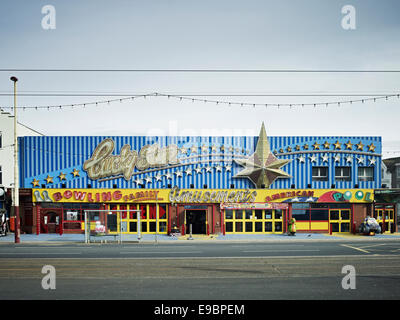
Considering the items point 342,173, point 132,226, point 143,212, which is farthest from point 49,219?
point 342,173

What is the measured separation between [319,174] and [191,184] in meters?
11.6

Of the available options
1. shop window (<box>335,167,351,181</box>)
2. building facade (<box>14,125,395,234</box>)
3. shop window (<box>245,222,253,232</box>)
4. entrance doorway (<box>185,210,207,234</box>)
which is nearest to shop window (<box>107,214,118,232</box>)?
building facade (<box>14,125,395,234</box>)

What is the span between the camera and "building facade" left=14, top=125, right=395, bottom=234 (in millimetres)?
32188

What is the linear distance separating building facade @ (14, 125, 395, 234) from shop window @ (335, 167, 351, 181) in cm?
44

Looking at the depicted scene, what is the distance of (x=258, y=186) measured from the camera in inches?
1287

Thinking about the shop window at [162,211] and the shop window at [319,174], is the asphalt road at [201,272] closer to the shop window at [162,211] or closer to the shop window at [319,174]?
the shop window at [162,211]

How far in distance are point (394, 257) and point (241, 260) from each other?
26.4ft

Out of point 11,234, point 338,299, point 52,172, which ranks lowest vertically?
point 11,234

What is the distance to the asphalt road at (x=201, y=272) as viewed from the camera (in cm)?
1163

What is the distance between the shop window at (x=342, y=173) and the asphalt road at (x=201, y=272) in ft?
37.1

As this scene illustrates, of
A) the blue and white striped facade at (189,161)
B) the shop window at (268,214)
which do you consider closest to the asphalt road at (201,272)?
the shop window at (268,214)

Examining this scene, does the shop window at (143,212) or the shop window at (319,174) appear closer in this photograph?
the shop window at (143,212)
